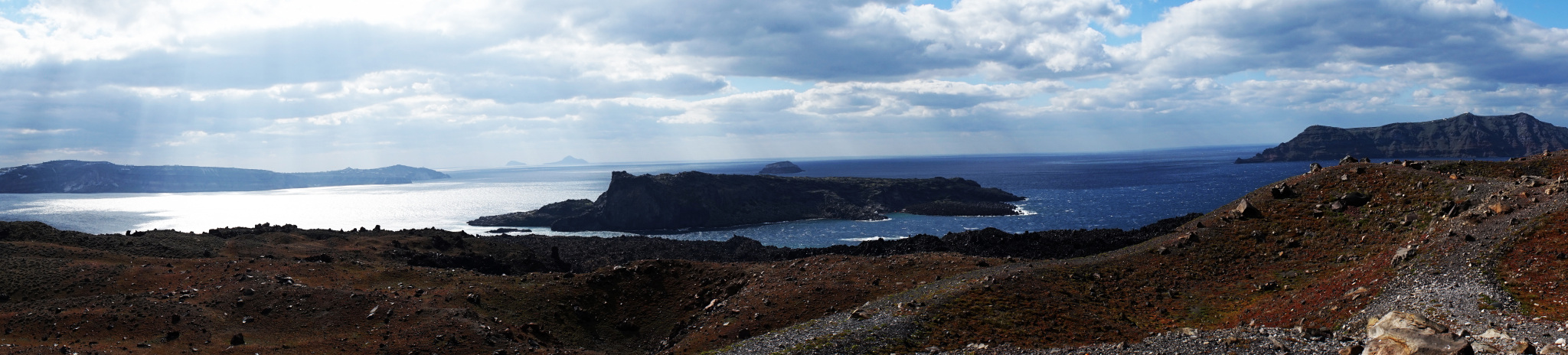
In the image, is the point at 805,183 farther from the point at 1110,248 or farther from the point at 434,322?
the point at 434,322

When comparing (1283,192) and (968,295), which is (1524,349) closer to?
(968,295)

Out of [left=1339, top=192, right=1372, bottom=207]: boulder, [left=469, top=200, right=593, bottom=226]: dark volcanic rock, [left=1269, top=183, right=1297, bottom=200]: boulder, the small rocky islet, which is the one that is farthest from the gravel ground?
[left=469, top=200, right=593, bottom=226]: dark volcanic rock

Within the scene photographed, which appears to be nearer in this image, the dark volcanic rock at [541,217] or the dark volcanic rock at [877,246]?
the dark volcanic rock at [877,246]

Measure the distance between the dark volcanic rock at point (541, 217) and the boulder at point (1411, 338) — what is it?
533 ft

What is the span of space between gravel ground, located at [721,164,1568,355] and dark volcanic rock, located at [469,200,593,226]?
149 metres

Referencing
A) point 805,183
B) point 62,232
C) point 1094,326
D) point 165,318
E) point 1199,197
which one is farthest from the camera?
point 805,183

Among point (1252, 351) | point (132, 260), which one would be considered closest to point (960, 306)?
point (1252, 351)

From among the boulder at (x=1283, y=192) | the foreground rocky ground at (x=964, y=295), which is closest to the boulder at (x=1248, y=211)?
the foreground rocky ground at (x=964, y=295)

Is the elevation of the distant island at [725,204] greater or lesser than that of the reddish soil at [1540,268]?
lesser

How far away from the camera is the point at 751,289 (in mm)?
36375

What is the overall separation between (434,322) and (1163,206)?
146834mm

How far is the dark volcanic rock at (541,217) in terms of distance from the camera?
167875 millimetres

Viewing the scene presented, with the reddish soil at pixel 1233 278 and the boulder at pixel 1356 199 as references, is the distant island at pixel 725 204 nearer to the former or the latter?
the reddish soil at pixel 1233 278

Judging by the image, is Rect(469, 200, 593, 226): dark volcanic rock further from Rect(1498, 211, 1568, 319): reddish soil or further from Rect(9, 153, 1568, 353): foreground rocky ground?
Rect(1498, 211, 1568, 319): reddish soil
